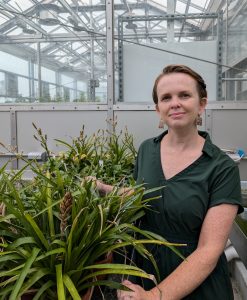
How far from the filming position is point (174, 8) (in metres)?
2.26

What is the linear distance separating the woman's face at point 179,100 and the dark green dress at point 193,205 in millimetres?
123

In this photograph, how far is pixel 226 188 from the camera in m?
0.89

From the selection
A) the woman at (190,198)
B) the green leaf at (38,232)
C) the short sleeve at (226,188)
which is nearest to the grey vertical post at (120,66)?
the woman at (190,198)

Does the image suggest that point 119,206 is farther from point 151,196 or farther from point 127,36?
point 127,36

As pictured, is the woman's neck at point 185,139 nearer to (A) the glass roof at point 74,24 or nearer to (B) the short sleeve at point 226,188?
(B) the short sleeve at point 226,188

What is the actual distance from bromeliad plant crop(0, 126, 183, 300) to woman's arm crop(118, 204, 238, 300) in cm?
8

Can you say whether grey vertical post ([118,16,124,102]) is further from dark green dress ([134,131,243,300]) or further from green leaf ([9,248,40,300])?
green leaf ([9,248,40,300])

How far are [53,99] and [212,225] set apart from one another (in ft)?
6.01

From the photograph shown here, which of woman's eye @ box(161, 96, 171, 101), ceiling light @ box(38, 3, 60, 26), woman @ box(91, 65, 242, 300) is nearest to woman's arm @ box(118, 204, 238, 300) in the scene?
woman @ box(91, 65, 242, 300)

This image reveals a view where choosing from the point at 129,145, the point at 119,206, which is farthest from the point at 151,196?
the point at 129,145

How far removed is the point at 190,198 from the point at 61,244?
40 centimetres

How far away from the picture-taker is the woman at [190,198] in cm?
85

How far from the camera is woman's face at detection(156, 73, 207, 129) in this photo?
95cm

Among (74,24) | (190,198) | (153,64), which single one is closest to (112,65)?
(153,64)
